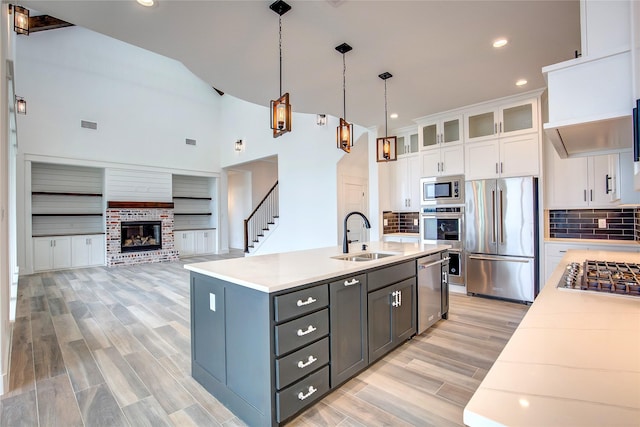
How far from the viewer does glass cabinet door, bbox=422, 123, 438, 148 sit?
16.8 feet

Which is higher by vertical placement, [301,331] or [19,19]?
[19,19]

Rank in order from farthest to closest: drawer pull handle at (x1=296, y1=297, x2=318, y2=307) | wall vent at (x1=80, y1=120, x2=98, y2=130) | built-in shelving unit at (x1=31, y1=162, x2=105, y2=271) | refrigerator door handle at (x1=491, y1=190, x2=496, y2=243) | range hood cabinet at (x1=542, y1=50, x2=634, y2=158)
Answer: wall vent at (x1=80, y1=120, x2=98, y2=130)
built-in shelving unit at (x1=31, y1=162, x2=105, y2=271)
refrigerator door handle at (x1=491, y1=190, x2=496, y2=243)
drawer pull handle at (x1=296, y1=297, x2=318, y2=307)
range hood cabinet at (x1=542, y1=50, x2=634, y2=158)

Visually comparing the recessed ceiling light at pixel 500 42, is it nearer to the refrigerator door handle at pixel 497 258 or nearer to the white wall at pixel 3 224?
the refrigerator door handle at pixel 497 258

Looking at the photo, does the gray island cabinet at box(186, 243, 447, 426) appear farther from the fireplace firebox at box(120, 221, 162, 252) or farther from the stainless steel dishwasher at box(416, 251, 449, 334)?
the fireplace firebox at box(120, 221, 162, 252)

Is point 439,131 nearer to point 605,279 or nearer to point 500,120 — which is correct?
point 500,120

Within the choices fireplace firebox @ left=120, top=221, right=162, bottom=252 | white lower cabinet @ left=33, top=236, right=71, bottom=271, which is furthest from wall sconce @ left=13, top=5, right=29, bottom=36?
fireplace firebox @ left=120, top=221, right=162, bottom=252

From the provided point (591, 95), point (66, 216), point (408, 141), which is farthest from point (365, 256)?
point (66, 216)

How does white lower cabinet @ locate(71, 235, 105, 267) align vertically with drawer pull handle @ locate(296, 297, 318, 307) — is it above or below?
below

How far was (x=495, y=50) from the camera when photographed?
120 inches

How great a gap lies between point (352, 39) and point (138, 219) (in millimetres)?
A: 7535

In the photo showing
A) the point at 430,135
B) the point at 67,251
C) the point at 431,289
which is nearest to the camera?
the point at 431,289

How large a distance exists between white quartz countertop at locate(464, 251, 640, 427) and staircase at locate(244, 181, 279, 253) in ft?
23.9

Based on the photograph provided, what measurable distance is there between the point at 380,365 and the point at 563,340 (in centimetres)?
186

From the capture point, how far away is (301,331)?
1.89 meters
